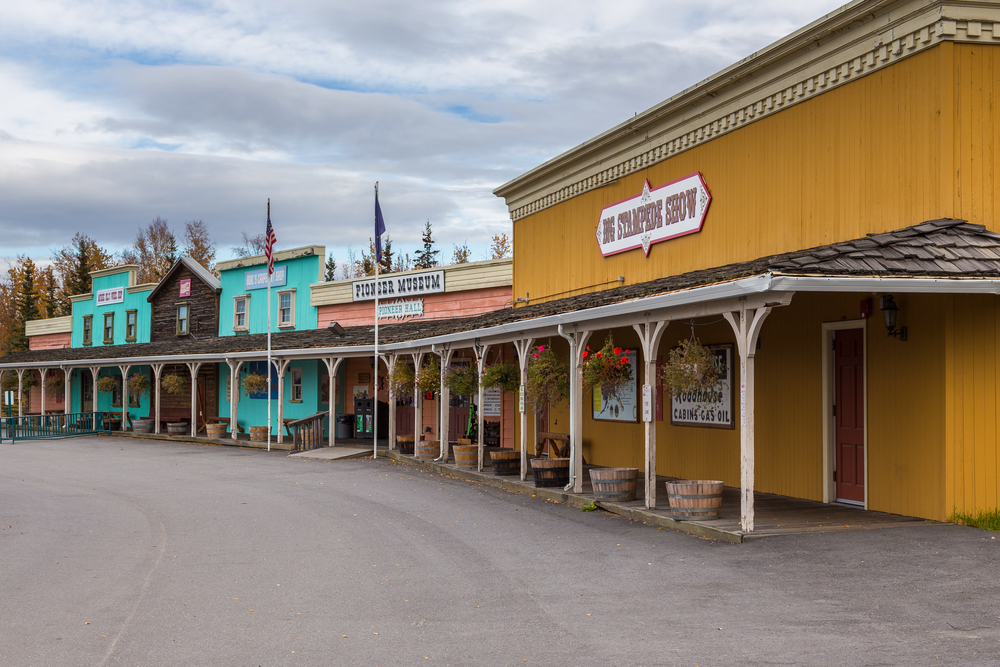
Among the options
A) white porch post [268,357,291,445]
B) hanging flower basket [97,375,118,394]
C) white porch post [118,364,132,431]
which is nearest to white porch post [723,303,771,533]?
white porch post [268,357,291,445]

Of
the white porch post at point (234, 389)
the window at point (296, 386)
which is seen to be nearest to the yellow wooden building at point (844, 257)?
the white porch post at point (234, 389)

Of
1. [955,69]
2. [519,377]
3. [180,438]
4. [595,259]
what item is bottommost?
[180,438]

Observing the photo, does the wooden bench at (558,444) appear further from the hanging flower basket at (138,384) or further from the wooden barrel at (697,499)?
the hanging flower basket at (138,384)

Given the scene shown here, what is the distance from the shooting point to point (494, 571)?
28.4ft

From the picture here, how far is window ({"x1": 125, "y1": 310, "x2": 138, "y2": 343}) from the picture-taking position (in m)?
39.1

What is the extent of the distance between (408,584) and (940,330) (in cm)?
647

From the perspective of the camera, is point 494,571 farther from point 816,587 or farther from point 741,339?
point 741,339

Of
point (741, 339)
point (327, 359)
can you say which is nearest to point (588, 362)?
point (741, 339)

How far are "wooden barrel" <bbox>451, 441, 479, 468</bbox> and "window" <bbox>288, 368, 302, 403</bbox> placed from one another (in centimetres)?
1287

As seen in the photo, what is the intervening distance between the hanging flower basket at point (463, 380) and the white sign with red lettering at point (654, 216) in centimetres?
372

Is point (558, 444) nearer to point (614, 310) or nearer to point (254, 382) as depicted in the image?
point (614, 310)

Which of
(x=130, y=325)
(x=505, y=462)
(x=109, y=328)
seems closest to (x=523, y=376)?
(x=505, y=462)

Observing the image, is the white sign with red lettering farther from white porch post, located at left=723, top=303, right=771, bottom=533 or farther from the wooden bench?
white porch post, located at left=723, top=303, right=771, bottom=533

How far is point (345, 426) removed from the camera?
27906mm
